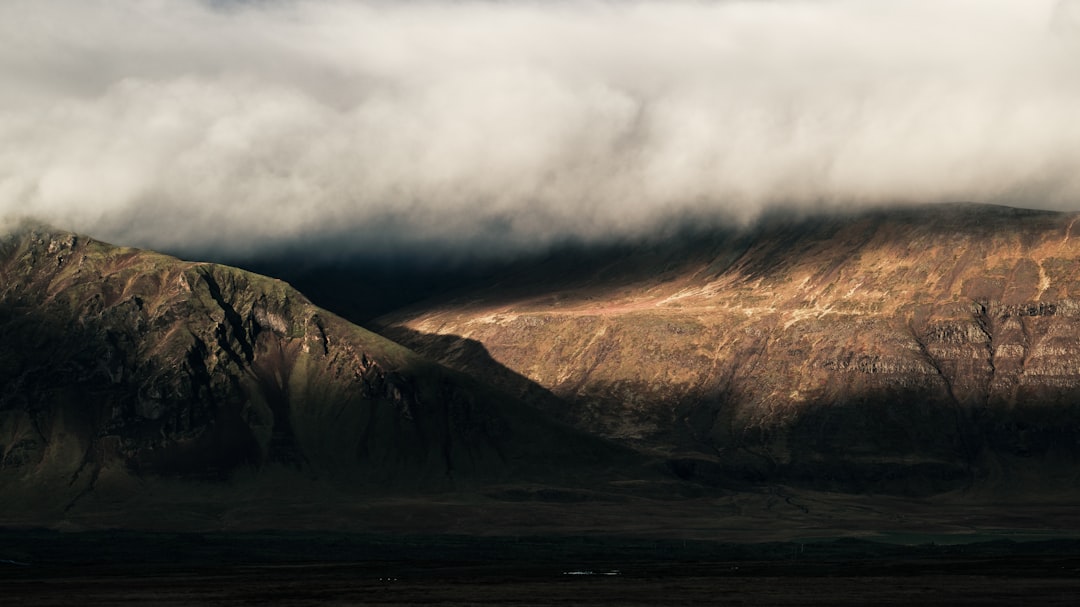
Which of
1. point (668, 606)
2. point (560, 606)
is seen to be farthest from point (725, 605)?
point (560, 606)

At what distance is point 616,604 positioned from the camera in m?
198

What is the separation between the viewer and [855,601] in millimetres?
198125

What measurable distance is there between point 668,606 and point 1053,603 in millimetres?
49440

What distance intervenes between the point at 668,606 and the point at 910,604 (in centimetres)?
3153

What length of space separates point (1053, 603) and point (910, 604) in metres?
17.9

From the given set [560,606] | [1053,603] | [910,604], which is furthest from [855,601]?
[560,606]

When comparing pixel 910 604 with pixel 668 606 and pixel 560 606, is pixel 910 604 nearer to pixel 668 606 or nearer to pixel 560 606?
pixel 668 606

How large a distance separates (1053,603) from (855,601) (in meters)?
25.2

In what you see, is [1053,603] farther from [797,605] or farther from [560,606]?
[560,606]

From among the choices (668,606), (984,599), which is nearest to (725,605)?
(668,606)

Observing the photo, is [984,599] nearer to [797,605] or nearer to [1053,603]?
[1053,603]

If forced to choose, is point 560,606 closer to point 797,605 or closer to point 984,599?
point 797,605

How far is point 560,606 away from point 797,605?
31.5m

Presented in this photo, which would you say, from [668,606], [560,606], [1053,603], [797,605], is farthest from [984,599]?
[560,606]
